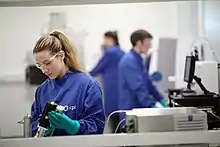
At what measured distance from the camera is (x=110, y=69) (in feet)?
13.8

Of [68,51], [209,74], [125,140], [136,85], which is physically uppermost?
[68,51]

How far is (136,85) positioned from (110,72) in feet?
2.28

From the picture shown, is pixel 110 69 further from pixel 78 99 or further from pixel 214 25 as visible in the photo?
pixel 78 99

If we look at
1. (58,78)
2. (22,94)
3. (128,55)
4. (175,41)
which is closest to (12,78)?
(22,94)

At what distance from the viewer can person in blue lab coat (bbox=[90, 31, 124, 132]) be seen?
4.10 m

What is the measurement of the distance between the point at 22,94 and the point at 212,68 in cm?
249

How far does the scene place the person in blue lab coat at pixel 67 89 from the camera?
6.61 ft

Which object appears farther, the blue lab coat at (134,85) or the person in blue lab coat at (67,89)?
the blue lab coat at (134,85)

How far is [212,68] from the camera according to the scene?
2760 mm

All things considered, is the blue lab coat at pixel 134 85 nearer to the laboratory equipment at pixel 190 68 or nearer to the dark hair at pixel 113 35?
the dark hair at pixel 113 35

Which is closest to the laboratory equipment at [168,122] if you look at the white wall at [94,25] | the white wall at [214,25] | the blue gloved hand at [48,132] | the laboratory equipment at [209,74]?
the blue gloved hand at [48,132]

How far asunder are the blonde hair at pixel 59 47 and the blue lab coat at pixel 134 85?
4.70ft

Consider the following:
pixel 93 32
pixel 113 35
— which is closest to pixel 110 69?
pixel 113 35

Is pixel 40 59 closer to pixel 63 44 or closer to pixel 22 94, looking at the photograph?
pixel 63 44
